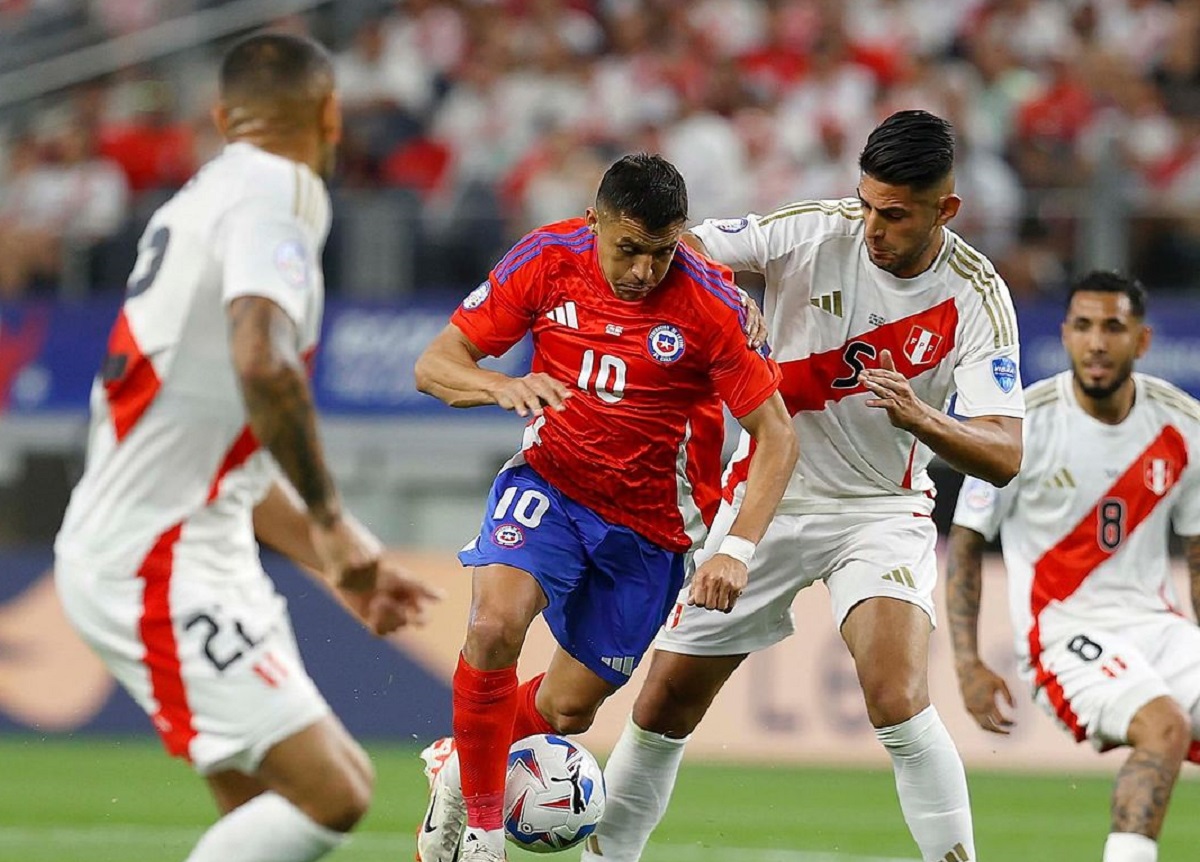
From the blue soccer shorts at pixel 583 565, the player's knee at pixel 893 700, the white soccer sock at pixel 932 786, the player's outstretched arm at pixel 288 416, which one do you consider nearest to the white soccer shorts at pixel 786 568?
the blue soccer shorts at pixel 583 565

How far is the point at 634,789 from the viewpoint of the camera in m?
7.12

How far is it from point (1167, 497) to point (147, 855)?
473 cm

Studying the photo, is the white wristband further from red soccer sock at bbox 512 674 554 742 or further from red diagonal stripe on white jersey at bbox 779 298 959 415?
red soccer sock at bbox 512 674 554 742

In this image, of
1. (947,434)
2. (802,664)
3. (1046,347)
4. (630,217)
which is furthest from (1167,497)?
(1046,347)

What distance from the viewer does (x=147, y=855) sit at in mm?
9109

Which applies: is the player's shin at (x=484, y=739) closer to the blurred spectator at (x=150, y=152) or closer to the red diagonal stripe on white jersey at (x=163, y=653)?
the red diagonal stripe on white jersey at (x=163, y=653)

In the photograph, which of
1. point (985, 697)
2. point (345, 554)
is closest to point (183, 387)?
point (345, 554)

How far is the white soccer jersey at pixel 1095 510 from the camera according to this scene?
26.1ft

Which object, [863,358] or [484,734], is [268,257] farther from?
[863,358]

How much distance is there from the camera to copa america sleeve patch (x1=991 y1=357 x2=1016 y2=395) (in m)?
6.82

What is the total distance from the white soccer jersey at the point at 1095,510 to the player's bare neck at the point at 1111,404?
0.11ft

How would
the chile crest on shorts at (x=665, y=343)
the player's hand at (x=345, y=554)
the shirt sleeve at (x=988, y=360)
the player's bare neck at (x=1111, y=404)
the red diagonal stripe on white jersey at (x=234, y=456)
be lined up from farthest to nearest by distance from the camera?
the player's bare neck at (x=1111, y=404) < the shirt sleeve at (x=988, y=360) < the chile crest on shorts at (x=665, y=343) < the red diagonal stripe on white jersey at (x=234, y=456) < the player's hand at (x=345, y=554)

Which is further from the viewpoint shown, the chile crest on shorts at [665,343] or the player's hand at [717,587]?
the chile crest on shorts at [665,343]

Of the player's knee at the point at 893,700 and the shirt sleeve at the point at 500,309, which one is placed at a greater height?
the shirt sleeve at the point at 500,309
